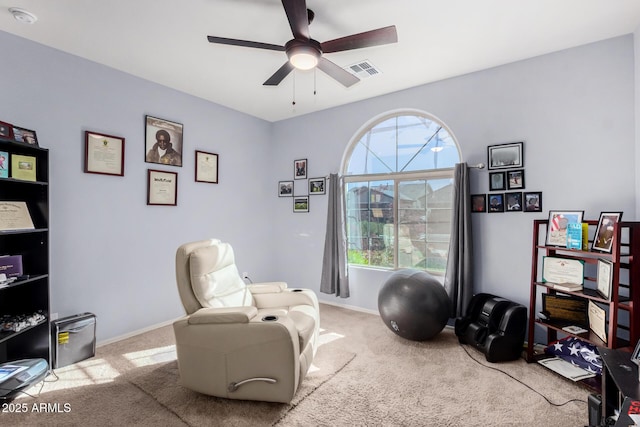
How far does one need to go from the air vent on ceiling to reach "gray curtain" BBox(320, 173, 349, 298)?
133cm

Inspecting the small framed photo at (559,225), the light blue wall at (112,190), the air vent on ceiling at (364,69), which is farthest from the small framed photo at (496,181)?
the light blue wall at (112,190)

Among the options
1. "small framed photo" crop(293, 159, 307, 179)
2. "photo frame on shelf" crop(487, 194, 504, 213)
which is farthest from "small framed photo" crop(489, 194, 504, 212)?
"small framed photo" crop(293, 159, 307, 179)

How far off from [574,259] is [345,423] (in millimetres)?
Result: 2210

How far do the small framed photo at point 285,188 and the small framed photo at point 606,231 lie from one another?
141 inches

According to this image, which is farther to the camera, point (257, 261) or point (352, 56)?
point (257, 261)

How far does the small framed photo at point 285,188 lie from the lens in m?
4.77

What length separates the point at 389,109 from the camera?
12.6 ft

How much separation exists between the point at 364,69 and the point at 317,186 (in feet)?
5.87

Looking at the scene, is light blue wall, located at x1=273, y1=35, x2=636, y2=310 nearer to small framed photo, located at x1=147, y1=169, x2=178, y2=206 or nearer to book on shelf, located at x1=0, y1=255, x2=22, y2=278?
small framed photo, located at x1=147, y1=169, x2=178, y2=206

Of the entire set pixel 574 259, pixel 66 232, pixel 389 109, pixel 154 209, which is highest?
pixel 389 109

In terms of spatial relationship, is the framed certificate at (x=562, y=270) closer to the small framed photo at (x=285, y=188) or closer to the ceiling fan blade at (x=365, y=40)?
the ceiling fan blade at (x=365, y=40)

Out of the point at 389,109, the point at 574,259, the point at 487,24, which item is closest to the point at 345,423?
the point at 574,259

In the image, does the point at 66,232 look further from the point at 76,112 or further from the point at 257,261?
the point at 257,261

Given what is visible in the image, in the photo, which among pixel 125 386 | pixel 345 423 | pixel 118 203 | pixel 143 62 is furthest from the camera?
pixel 118 203
